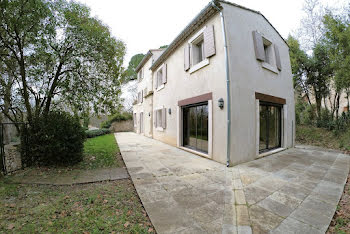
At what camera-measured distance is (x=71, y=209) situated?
7.82 feet

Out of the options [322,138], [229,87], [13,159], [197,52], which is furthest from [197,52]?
[322,138]

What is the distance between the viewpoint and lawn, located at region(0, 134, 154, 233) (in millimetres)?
1959

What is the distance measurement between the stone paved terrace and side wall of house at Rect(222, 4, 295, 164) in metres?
0.79

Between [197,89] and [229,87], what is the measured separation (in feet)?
5.48

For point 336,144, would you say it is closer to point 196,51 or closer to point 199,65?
point 199,65

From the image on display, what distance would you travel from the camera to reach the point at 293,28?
37.3ft

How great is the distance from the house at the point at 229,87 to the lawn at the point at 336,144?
88.3 inches

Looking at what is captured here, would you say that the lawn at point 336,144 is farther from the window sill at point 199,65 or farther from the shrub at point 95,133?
the shrub at point 95,133

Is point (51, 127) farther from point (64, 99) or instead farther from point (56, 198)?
point (56, 198)

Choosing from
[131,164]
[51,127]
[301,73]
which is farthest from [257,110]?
[301,73]

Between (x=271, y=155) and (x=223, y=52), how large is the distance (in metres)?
4.58

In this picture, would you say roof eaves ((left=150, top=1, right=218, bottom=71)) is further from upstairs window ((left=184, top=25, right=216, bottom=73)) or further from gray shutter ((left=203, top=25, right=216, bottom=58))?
gray shutter ((left=203, top=25, right=216, bottom=58))

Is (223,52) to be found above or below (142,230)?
above

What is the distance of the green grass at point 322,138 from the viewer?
744 centimetres
